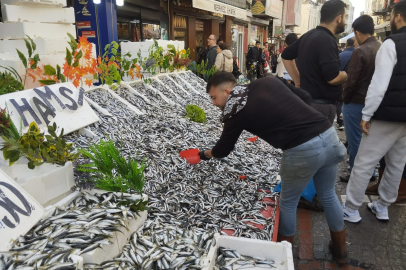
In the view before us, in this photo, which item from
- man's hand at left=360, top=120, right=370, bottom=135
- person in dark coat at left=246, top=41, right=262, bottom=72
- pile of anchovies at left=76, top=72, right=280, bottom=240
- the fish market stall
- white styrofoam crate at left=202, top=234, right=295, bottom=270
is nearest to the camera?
the fish market stall

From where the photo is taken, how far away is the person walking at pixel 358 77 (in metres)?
3.91

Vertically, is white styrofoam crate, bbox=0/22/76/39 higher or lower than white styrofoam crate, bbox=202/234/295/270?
higher

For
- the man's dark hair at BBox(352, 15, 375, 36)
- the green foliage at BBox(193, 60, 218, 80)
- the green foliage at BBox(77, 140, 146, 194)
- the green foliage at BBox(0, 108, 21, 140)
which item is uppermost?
the man's dark hair at BBox(352, 15, 375, 36)

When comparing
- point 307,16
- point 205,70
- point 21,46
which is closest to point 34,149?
point 21,46

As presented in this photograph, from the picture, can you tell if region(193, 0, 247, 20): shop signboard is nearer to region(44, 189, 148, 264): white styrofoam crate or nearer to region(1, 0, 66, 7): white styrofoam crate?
region(1, 0, 66, 7): white styrofoam crate

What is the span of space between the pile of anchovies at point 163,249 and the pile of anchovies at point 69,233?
0.16m

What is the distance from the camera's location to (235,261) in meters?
2.36

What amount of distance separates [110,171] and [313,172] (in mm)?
1740

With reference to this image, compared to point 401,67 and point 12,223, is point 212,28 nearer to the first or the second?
point 401,67

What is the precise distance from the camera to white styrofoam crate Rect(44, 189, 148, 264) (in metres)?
1.99

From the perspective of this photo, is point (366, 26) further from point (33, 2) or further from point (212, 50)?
point (212, 50)

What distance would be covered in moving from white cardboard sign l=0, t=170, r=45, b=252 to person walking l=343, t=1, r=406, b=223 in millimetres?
3134

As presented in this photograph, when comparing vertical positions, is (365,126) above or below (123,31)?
below

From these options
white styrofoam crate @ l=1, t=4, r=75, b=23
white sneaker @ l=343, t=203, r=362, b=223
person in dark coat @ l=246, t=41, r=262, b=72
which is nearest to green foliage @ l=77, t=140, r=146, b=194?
white sneaker @ l=343, t=203, r=362, b=223
